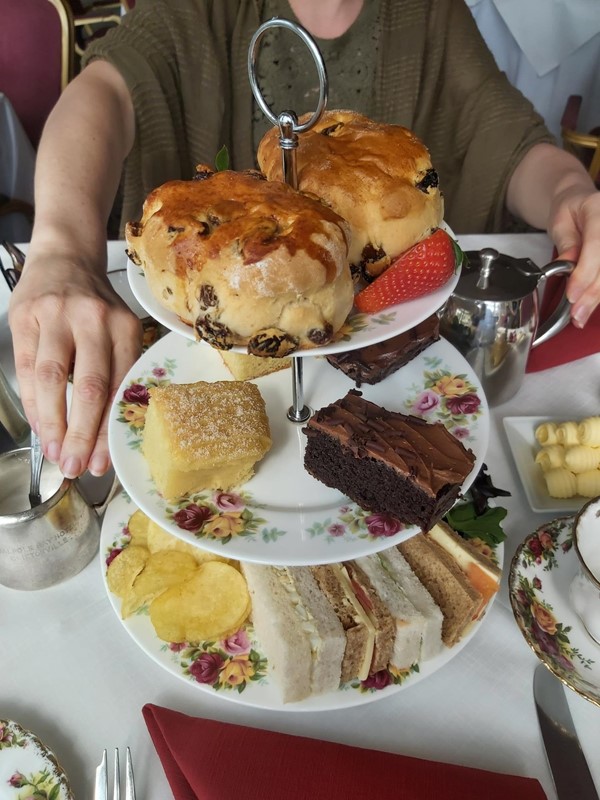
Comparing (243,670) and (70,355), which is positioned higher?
(70,355)

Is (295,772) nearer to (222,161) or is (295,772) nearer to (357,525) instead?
(357,525)

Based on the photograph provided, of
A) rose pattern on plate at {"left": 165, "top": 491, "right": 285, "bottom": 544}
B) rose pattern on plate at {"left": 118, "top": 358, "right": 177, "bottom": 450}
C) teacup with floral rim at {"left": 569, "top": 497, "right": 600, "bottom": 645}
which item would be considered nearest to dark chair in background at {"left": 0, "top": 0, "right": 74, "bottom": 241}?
rose pattern on plate at {"left": 118, "top": 358, "right": 177, "bottom": 450}

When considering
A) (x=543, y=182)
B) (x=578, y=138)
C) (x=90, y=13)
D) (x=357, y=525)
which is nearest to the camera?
(x=357, y=525)

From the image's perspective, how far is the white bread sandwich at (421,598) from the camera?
74 cm

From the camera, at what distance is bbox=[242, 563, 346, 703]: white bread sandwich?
0.70 m

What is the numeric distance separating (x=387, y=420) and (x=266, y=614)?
0.90 feet

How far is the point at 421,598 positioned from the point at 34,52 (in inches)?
89.7

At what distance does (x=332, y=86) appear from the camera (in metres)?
1.55

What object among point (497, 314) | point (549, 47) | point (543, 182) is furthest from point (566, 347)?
point (549, 47)

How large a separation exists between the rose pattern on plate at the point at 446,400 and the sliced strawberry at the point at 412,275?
215 millimetres

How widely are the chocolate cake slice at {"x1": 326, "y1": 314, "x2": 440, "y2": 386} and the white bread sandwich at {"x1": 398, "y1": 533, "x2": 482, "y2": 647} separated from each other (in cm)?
23

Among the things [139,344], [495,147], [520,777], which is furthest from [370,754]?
[495,147]

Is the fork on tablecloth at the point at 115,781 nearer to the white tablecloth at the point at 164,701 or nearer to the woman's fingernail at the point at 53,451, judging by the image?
the white tablecloth at the point at 164,701

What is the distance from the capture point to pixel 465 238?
1.43 m
